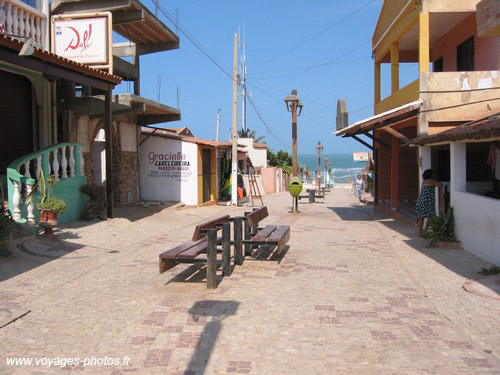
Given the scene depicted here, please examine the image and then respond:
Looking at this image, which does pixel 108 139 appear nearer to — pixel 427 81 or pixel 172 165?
pixel 172 165

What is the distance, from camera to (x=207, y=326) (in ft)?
16.0

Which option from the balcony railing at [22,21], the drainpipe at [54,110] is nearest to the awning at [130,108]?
the drainpipe at [54,110]

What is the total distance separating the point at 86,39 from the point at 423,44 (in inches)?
327

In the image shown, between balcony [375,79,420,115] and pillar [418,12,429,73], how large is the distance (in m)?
0.37

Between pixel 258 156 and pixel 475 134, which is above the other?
pixel 258 156

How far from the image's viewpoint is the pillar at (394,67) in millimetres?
15311

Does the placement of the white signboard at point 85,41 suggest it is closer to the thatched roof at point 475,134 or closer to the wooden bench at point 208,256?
the wooden bench at point 208,256

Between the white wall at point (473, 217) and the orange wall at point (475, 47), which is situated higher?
the orange wall at point (475, 47)

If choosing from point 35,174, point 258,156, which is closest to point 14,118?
point 35,174

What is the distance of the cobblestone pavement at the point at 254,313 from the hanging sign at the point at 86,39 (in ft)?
17.0

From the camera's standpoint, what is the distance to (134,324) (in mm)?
4938

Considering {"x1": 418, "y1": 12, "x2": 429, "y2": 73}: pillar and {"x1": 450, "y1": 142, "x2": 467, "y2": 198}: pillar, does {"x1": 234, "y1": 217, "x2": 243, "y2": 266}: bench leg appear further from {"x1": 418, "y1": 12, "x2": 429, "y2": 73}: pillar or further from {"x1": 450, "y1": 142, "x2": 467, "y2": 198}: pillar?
{"x1": 418, "y1": 12, "x2": 429, "y2": 73}: pillar

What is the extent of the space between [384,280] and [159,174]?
43.2 ft

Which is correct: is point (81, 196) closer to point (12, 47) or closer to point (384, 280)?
point (12, 47)
